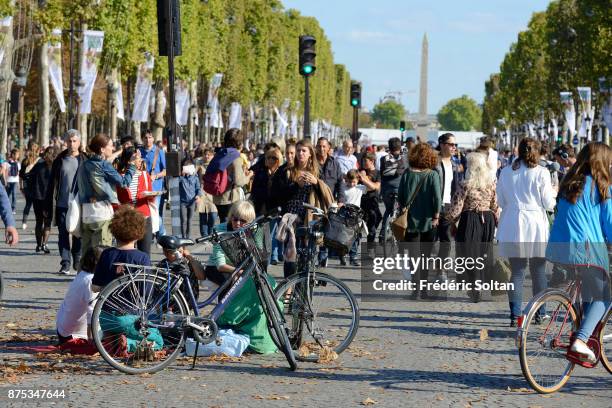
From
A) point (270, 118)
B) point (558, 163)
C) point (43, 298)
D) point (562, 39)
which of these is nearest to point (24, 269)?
point (43, 298)

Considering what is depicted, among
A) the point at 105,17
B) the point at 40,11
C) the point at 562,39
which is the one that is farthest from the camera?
the point at 562,39

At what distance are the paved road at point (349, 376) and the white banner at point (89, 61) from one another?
2753 cm

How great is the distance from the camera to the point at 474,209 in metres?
13.5

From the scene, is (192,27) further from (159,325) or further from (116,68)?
(159,325)

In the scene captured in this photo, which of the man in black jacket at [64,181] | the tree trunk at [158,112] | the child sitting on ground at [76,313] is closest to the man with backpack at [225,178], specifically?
the man in black jacket at [64,181]

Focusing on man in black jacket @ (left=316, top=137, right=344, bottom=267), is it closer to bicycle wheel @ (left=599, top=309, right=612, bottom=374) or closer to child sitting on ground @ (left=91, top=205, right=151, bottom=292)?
child sitting on ground @ (left=91, top=205, right=151, bottom=292)

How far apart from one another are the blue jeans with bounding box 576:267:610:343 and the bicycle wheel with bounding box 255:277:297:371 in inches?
79.3

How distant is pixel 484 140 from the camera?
57.4ft

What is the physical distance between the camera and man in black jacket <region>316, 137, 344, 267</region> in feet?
57.6

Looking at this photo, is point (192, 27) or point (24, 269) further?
point (192, 27)

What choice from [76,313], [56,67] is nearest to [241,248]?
[76,313]

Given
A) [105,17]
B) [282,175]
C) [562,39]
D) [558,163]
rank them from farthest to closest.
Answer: [562,39], [105,17], [558,163], [282,175]

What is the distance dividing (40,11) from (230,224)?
2651cm

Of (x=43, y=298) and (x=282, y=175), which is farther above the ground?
(x=282, y=175)
